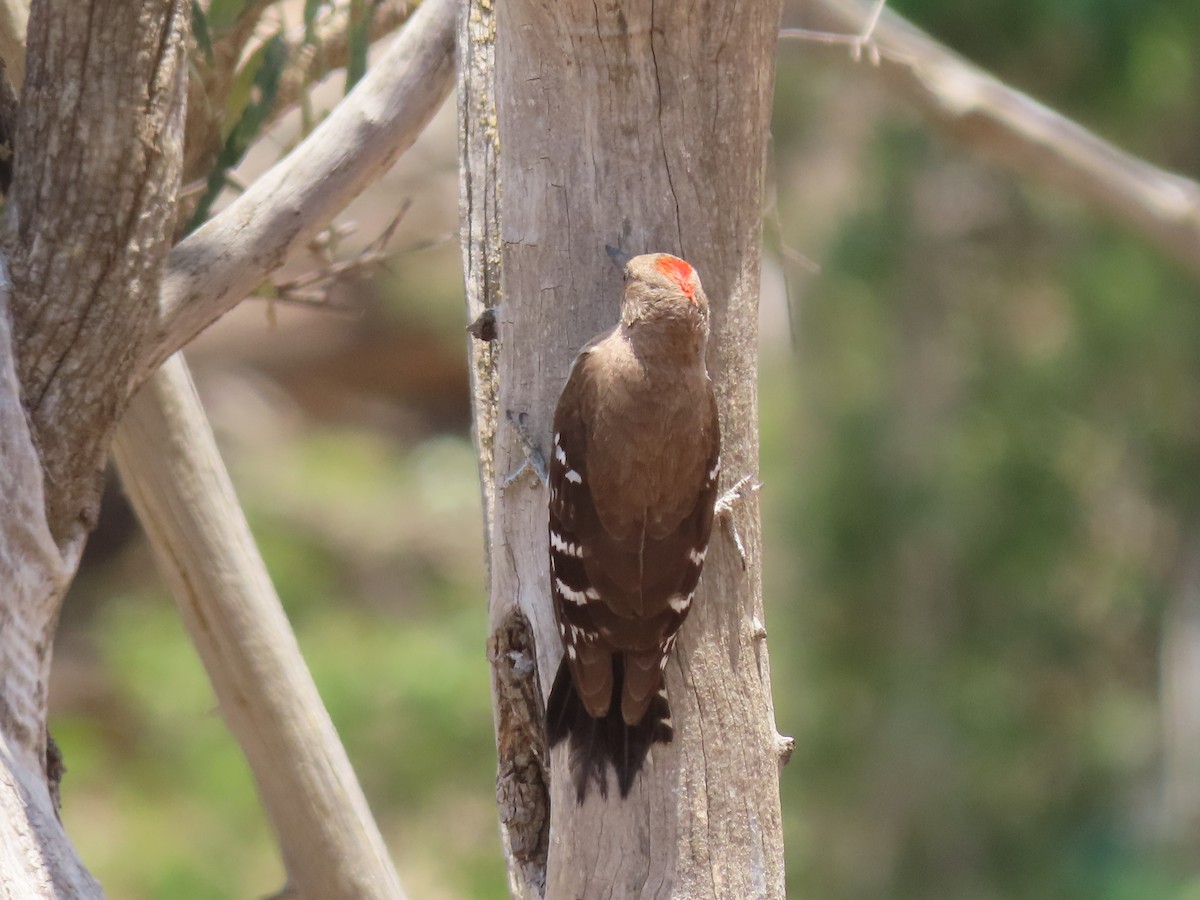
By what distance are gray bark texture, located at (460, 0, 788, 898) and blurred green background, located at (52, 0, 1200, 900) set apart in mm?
3756

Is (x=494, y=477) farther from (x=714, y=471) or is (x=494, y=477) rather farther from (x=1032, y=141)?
(x=1032, y=141)

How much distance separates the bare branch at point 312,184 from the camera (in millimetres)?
2494

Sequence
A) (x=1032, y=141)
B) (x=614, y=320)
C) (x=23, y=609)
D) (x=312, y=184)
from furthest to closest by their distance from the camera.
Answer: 1. (x=1032, y=141)
2. (x=312, y=184)
3. (x=614, y=320)
4. (x=23, y=609)

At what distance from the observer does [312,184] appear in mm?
2672

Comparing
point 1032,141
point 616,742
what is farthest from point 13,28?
point 1032,141

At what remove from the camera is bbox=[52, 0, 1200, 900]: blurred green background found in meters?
6.29

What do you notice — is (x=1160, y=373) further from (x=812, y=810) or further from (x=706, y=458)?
(x=706, y=458)

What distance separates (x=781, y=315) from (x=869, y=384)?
122 inches

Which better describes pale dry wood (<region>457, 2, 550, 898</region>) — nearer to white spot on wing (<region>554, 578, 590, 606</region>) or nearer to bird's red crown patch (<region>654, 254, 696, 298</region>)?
white spot on wing (<region>554, 578, 590, 606</region>)

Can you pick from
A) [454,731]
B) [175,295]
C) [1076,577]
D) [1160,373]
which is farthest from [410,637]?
[175,295]

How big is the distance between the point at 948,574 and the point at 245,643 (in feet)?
14.4

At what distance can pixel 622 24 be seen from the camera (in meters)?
2.15

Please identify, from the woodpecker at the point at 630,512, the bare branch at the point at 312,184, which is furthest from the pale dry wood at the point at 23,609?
the woodpecker at the point at 630,512

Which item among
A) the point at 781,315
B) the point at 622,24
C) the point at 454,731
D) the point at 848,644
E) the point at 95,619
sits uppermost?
the point at 781,315
